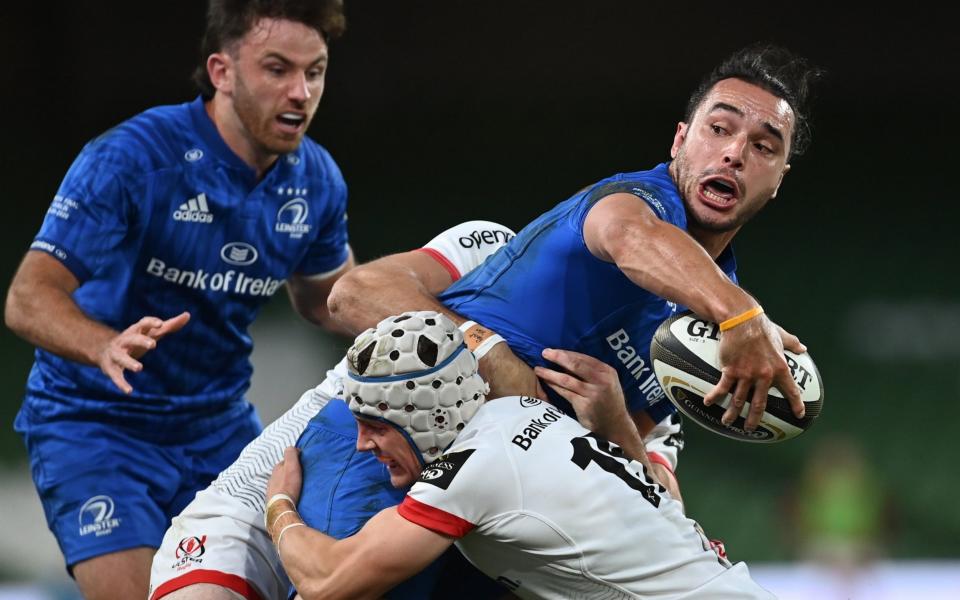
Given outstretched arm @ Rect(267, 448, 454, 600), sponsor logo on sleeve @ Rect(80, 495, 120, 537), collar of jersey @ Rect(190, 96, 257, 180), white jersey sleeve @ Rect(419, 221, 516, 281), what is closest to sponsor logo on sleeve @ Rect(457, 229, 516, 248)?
white jersey sleeve @ Rect(419, 221, 516, 281)

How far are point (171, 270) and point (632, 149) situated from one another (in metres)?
7.93

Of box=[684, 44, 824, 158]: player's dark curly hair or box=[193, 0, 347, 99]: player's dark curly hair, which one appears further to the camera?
box=[193, 0, 347, 99]: player's dark curly hair

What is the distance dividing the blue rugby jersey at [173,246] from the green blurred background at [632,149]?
585cm

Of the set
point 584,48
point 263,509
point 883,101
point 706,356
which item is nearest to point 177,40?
point 584,48

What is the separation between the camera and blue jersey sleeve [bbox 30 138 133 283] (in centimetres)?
425

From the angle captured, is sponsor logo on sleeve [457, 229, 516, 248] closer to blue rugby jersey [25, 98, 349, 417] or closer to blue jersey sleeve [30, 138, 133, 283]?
blue rugby jersey [25, 98, 349, 417]

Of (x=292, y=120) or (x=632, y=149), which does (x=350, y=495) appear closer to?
(x=292, y=120)

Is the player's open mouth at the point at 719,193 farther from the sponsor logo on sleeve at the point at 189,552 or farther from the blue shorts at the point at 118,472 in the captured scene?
the blue shorts at the point at 118,472

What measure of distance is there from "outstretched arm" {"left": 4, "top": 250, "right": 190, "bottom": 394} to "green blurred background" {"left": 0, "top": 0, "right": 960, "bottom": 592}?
6323 millimetres

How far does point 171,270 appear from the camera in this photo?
4.50 meters

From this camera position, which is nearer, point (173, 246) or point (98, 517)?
point (98, 517)

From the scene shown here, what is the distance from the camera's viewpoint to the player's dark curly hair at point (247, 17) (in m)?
4.64

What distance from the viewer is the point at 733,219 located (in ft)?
11.6

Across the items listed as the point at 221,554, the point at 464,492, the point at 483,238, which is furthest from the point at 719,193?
the point at 221,554
